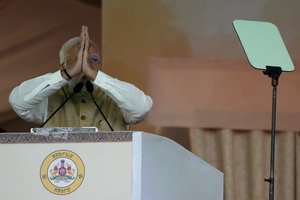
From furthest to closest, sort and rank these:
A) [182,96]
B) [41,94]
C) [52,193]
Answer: [182,96]
[41,94]
[52,193]

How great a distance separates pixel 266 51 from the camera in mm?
1933

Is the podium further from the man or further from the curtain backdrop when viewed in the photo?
the curtain backdrop

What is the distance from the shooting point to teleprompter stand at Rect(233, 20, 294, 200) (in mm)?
1877

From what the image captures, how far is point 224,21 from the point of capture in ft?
9.27

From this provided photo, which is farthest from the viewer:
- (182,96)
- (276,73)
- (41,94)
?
(182,96)

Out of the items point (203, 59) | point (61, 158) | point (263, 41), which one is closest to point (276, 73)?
point (263, 41)

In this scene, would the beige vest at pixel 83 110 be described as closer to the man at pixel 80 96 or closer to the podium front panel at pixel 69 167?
the man at pixel 80 96

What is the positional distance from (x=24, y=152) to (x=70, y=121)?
0.43m

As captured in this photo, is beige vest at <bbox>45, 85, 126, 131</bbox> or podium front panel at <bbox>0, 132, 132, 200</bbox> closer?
podium front panel at <bbox>0, 132, 132, 200</bbox>

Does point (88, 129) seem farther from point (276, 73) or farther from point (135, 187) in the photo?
point (276, 73)

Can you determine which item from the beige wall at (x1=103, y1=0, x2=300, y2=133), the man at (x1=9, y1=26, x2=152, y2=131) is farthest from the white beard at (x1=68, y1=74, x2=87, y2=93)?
the beige wall at (x1=103, y1=0, x2=300, y2=133)

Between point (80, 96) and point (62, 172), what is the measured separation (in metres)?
0.50

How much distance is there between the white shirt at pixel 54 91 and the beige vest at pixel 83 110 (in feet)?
0.18

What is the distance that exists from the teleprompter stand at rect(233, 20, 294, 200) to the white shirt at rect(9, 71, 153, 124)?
35cm
